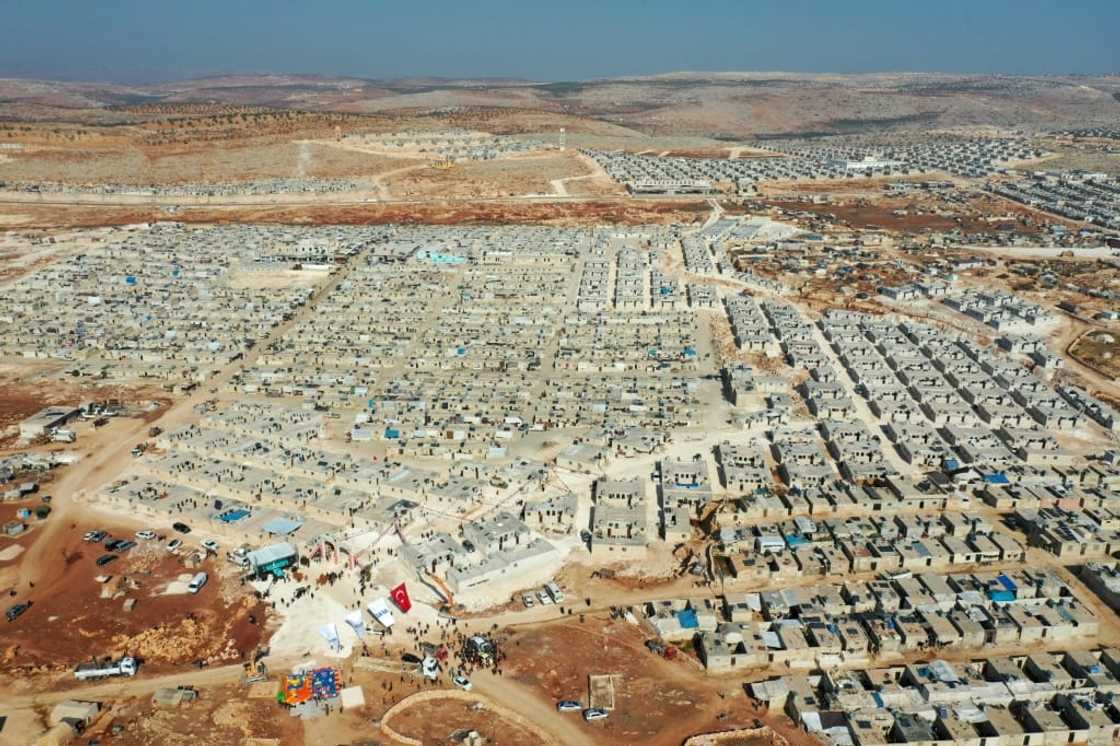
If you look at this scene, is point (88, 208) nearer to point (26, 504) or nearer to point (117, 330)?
point (117, 330)

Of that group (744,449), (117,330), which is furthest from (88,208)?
(744,449)

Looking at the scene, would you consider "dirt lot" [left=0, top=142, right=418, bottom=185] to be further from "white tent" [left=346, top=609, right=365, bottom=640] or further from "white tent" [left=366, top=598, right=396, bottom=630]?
"white tent" [left=346, top=609, right=365, bottom=640]

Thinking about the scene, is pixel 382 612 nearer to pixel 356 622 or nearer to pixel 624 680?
pixel 356 622

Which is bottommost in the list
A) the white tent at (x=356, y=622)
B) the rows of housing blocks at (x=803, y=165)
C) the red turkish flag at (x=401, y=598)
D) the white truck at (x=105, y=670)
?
the white truck at (x=105, y=670)

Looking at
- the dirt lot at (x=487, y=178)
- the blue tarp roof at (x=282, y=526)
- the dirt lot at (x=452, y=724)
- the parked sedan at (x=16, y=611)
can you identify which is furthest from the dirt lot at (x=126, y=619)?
the dirt lot at (x=487, y=178)

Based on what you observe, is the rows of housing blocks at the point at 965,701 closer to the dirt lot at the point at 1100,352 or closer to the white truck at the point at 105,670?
the white truck at the point at 105,670

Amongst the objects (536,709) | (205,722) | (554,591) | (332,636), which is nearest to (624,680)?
(536,709)
